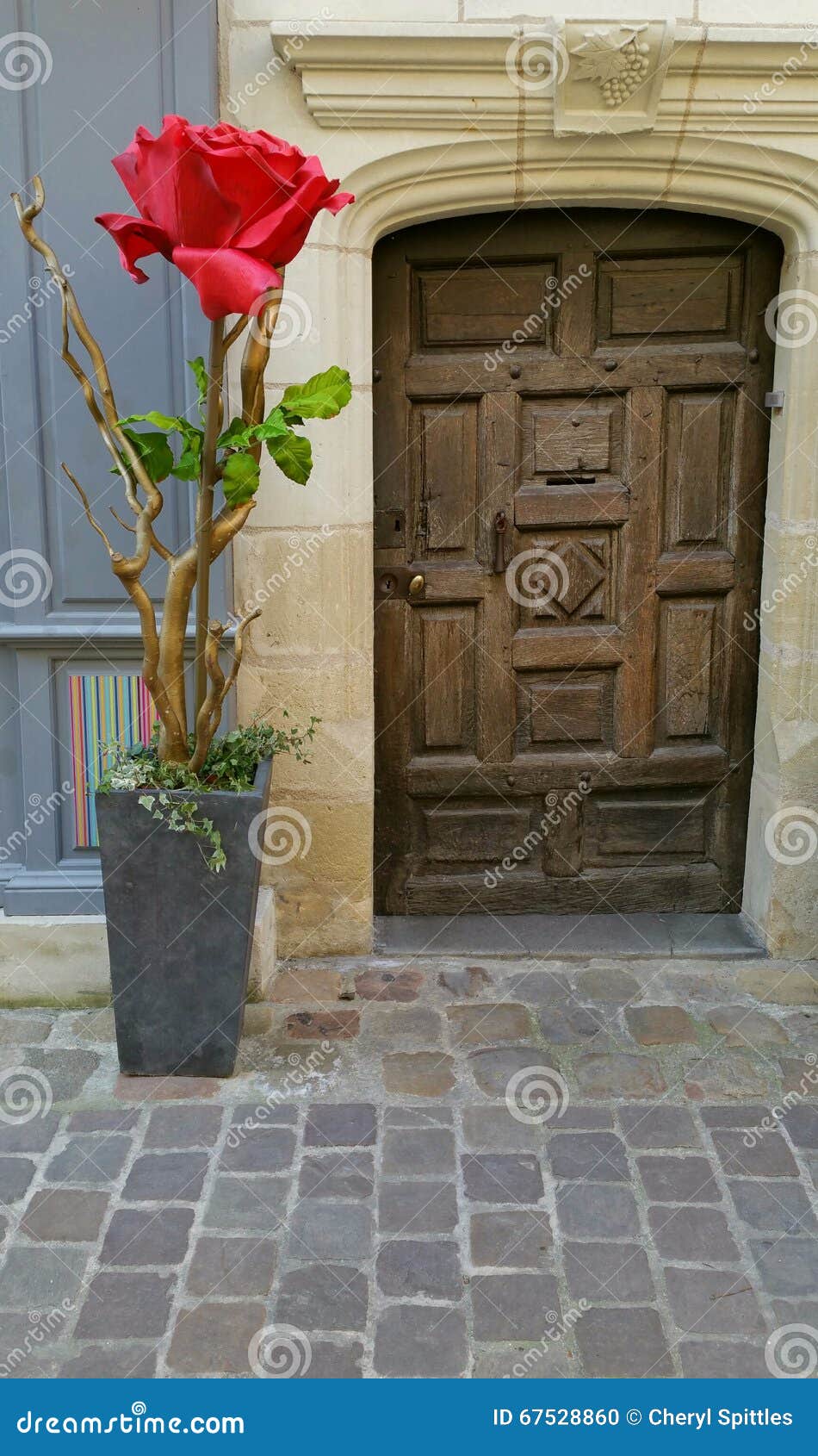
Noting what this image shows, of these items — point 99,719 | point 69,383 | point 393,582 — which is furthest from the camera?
point 393,582

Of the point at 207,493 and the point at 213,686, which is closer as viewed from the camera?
the point at 207,493

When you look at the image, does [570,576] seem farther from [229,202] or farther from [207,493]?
[229,202]

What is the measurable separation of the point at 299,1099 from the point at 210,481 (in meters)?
1.62

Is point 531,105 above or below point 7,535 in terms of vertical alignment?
above

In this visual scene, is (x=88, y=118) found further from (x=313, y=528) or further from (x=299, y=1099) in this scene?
(x=299, y=1099)

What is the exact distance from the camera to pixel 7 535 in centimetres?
405

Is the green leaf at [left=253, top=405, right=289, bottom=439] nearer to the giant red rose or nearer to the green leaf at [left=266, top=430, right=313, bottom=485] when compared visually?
the green leaf at [left=266, top=430, right=313, bottom=485]

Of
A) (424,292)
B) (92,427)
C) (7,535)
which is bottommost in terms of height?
(7,535)

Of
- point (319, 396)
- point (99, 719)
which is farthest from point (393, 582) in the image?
point (319, 396)

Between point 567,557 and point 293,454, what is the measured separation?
1.32m

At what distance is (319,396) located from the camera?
11.1 feet

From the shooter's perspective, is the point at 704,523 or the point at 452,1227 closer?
the point at 452,1227

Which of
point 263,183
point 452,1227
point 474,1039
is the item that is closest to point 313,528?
point 263,183

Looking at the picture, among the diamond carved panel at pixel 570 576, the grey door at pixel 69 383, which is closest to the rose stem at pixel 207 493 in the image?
the grey door at pixel 69 383
